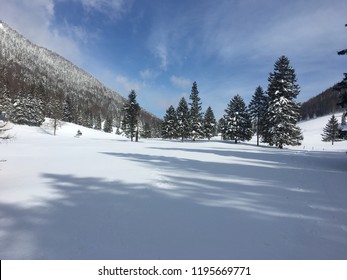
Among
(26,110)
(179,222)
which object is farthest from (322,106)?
(179,222)

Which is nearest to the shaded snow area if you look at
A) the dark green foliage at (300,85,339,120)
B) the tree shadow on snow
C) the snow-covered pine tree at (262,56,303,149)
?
the tree shadow on snow

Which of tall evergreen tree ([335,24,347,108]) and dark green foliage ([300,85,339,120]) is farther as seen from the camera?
dark green foliage ([300,85,339,120])

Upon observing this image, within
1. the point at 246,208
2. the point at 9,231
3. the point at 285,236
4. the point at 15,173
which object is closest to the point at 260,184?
the point at 246,208

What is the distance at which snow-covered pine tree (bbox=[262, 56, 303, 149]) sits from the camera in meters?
38.0

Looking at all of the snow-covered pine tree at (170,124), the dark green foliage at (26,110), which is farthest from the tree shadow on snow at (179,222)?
the dark green foliage at (26,110)

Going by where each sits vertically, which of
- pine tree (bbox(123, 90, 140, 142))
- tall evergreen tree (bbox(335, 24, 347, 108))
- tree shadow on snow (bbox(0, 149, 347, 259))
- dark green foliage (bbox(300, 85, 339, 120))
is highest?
dark green foliage (bbox(300, 85, 339, 120))

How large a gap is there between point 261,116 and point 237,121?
6.54 m

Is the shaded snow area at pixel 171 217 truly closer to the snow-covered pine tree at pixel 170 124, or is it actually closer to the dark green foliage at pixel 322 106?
the snow-covered pine tree at pixel 170 124

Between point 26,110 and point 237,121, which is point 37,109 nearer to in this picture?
point 26,110

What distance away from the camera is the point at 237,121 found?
57219 mm

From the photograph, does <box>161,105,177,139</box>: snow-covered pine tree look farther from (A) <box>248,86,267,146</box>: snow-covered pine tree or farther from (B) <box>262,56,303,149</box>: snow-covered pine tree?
(B) <box>262,56,303,149</box>: snow-covered pine tree

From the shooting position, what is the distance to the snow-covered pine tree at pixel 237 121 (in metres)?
56.9

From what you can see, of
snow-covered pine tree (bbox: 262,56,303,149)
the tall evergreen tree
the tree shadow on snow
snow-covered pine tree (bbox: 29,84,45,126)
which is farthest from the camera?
snow-covered pine tree (bbox: 29,84,45,126)
